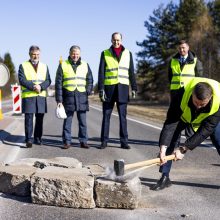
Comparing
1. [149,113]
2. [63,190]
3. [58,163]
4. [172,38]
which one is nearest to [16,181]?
[63,190]

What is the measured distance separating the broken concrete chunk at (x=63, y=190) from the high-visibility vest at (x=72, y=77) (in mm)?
4142

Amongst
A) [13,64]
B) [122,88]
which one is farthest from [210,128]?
[13,64]

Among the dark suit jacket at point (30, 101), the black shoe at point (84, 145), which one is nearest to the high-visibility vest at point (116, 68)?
the black shoe at point (84, 145)

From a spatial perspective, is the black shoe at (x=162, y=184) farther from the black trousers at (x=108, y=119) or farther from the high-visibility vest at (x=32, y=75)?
the high-visibility vest at (x=32, y=75)

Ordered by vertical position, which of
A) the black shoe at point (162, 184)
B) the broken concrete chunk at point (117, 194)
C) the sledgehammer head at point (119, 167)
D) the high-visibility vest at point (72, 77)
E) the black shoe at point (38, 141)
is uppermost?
the high-visibility vest at point (72, 77)

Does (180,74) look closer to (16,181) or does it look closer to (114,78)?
(114,78)

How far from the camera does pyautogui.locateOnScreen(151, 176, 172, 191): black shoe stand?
5797 millimetres

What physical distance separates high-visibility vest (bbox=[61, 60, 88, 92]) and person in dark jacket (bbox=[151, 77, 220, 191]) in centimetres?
372

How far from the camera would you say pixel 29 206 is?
500cm

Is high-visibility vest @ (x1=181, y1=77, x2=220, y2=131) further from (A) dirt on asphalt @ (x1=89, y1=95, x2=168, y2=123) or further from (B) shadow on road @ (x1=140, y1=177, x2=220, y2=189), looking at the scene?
(A) dirt on asphalt @ (x1=89, y1=95, x2=168, y2=123)

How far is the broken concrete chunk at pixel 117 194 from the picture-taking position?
16.3 feet

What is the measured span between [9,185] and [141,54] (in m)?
47.3

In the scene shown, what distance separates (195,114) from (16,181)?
7.04 feet

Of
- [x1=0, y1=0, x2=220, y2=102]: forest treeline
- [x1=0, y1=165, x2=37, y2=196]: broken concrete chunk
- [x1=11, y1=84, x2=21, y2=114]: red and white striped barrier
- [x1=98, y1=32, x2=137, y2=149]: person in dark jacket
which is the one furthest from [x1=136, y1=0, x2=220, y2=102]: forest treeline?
[x1=0, y1=165, x2=37, y2=196]: broken concrete chunk
